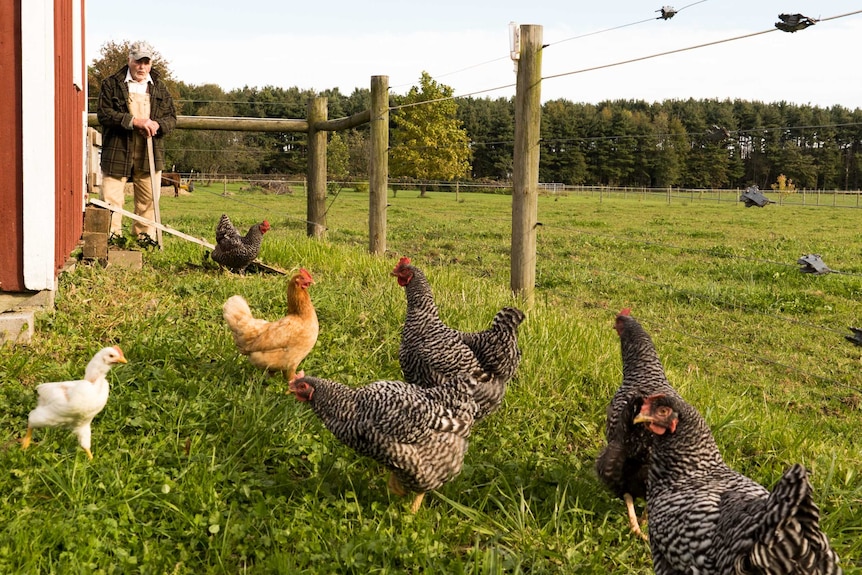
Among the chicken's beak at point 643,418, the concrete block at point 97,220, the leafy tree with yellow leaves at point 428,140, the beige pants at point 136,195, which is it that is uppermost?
the leafy tree with yellow leaves at point 428,140

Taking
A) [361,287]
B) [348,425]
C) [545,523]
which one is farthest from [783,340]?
[348,425]

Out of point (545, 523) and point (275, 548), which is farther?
point (545, 523)

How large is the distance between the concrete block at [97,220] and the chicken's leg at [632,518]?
5.38 metres

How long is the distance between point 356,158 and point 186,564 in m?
53.5

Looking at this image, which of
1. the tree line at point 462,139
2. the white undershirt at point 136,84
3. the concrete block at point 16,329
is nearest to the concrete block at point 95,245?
the white undershirt at point 136,84

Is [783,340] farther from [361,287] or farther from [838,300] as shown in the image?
[361,287]

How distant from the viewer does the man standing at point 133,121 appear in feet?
24.5

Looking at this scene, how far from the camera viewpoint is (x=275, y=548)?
2713 millimetres

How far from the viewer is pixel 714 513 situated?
2.40 meters

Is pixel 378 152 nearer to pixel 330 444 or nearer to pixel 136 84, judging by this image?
pixel 136 84

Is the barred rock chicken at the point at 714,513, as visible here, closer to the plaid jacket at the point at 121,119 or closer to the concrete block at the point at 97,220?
the concrete block at the point at 97,220

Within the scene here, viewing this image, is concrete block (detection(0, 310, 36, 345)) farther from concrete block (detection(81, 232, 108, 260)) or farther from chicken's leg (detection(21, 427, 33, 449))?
concrete block (detection(81, 232, 108, 260))

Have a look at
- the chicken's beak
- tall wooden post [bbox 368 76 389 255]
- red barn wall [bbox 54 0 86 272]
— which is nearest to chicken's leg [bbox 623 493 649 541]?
the chicken's beak

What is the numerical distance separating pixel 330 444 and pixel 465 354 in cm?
82
